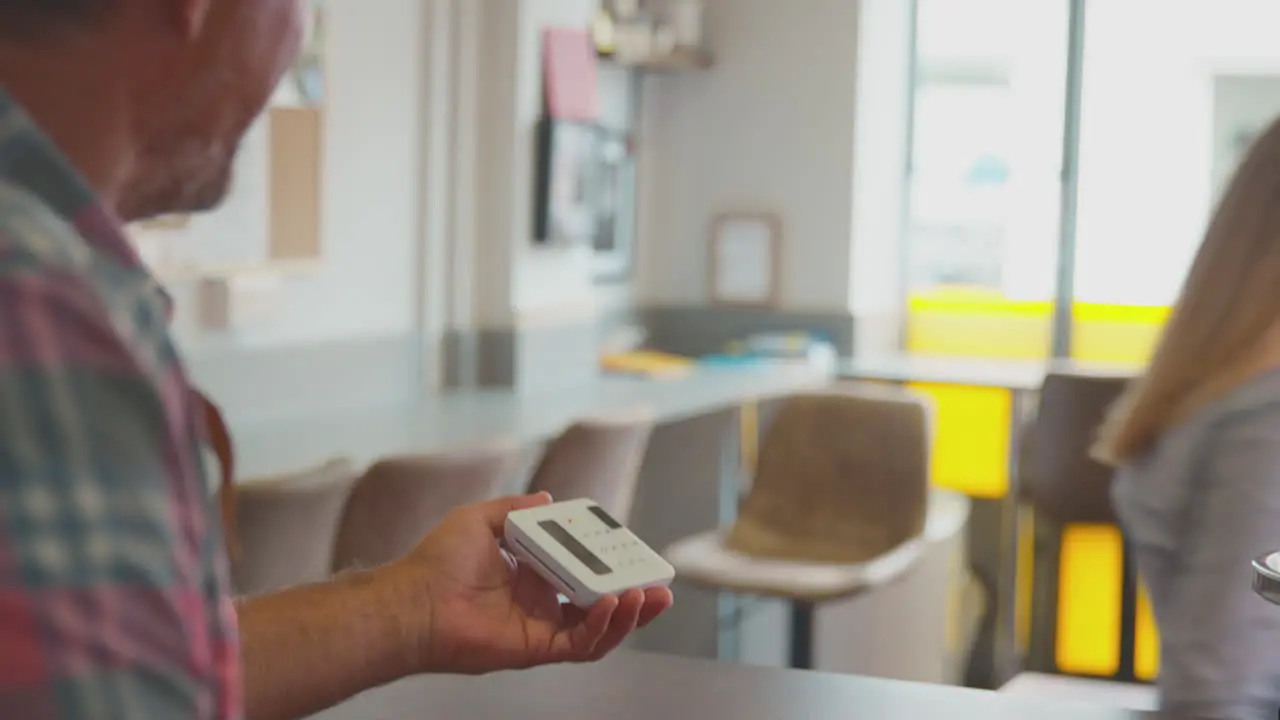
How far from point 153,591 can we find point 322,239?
2618mm

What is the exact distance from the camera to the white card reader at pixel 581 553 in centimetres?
96

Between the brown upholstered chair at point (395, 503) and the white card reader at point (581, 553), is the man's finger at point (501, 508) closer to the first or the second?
the white card reader at point (581, 553)

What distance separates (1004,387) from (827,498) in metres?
0.98

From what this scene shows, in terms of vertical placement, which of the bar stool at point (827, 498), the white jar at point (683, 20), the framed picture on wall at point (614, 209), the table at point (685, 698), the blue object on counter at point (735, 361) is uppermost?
the white jar at point (683, 20)

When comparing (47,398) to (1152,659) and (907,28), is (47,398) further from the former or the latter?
(907,28)

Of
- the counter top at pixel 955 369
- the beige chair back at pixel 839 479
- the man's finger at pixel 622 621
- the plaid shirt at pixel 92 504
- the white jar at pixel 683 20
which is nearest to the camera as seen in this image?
the plaid shirt at pixel 92 504

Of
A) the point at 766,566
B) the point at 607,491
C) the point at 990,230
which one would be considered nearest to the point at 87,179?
the point at 607,491

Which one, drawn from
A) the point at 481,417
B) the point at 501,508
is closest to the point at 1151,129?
the point at 481,417

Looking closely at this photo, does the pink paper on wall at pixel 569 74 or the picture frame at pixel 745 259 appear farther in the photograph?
the picture frame at pixel 745 259

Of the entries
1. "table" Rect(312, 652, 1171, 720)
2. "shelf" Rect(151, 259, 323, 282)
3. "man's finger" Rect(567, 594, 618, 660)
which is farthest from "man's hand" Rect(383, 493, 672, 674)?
"shelf" Rect(151, 259, 323, 282)

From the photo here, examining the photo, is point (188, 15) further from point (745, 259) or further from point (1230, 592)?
point (745, 259)

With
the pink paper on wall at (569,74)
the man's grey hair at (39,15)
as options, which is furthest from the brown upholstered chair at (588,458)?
the man's grey hair at (39,15)

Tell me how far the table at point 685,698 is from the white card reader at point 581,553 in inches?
6.2

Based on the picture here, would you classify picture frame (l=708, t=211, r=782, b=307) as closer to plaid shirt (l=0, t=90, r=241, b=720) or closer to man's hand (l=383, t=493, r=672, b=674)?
man's hand (l=383, t=493, r=672, b=674)
